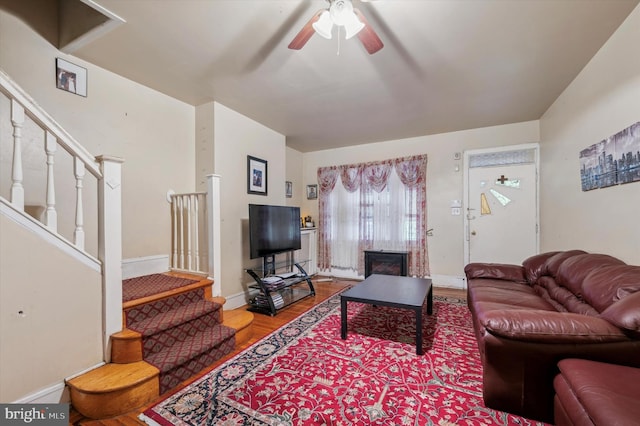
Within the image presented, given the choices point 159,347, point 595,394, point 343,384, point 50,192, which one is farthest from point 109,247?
point 595,394

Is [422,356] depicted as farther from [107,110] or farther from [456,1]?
[107,110]

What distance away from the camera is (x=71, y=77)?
224 cm

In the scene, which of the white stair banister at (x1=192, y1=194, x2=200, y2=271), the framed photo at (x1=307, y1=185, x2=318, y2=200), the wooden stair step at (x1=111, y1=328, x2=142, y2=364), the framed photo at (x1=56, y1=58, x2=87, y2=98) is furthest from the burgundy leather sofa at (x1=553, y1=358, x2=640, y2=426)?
the framed photo at (x1=307, y1=185, x2=318, y2=200)

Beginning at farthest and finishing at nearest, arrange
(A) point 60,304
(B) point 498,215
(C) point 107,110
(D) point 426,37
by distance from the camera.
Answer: (B) point 498,215
(C) point 107,110
(D) point 426,37
(A) point 60,304

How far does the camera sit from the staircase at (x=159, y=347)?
1.53 metres

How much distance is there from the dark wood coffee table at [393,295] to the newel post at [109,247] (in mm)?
1713

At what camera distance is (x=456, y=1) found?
1625 mm

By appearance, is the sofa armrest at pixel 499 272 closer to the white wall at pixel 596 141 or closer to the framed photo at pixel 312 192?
the white wall at pixel 596 141

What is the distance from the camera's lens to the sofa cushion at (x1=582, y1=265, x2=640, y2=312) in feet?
4.83

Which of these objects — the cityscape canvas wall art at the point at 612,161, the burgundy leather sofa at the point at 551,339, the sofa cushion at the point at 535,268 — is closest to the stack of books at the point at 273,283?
the burgundy leather sofa at the point at 551,339

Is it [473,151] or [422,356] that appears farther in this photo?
[473,151]

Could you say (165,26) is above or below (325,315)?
above

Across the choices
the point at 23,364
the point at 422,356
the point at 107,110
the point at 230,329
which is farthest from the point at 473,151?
the point at 23,364

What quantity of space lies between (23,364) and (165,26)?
2.25 metres
